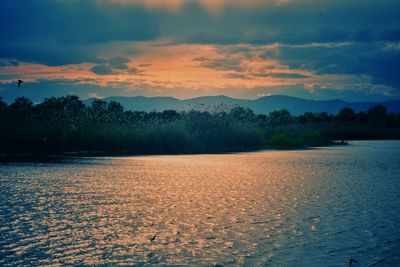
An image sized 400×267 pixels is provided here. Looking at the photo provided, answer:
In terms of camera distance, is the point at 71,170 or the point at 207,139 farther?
the point at 207,139

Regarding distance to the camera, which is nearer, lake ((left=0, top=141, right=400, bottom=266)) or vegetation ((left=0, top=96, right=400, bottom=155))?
lake ((left=0, top=141, right=400, bottom=266))

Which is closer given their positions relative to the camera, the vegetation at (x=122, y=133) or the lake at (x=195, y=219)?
the lake at (x=195, y=219)

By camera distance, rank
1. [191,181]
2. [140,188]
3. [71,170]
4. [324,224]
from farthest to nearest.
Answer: [71,170] < [191,181] < [140,188] < [324,224]

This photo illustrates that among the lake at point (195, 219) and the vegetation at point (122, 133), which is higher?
the vegetation at point (122, 133)

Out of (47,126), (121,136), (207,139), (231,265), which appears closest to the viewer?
(231,265)

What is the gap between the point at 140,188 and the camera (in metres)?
17.0

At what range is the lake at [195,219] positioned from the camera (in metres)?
8.67

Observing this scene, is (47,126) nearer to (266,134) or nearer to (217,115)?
(217,115)

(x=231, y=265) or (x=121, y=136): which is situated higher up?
(x=121, y=136)

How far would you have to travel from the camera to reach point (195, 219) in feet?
38.3

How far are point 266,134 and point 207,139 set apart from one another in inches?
575

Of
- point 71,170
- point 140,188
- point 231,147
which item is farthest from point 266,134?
point 140,188

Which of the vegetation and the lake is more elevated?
the vegetation

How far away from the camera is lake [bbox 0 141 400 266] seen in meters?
8.67
